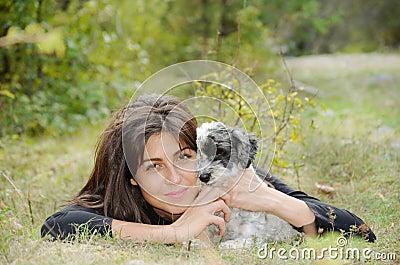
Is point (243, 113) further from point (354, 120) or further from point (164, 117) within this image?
point (354, 120)

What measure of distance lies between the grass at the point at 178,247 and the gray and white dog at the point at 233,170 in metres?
0.19

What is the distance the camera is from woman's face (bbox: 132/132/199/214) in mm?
3197

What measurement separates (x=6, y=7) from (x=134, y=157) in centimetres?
428

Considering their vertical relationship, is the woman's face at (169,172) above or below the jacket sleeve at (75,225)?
above

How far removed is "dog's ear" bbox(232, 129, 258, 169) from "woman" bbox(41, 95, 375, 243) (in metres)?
0.09

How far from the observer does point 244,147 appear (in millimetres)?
3250

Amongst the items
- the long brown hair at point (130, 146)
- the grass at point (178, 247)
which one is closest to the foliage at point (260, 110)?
the grass at point (178, 247)

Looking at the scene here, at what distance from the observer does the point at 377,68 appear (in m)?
13.6

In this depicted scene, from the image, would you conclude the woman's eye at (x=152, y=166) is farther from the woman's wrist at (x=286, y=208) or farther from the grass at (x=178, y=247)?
the woman's wrist at (x=286, y=208)

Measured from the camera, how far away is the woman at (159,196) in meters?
3.08

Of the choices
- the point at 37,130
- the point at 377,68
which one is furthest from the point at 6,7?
the point at 377,68

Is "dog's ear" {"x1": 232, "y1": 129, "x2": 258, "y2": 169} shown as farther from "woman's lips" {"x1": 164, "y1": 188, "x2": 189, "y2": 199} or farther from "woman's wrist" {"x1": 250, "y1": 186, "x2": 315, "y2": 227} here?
"woman's lips" {"x1": 164, "y1": 188, "x2": 189, "y2": 199}

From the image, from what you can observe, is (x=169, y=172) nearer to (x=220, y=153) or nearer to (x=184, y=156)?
(x=184, y=156)

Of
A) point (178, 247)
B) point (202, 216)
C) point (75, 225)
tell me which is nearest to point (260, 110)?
point (202, 216)
